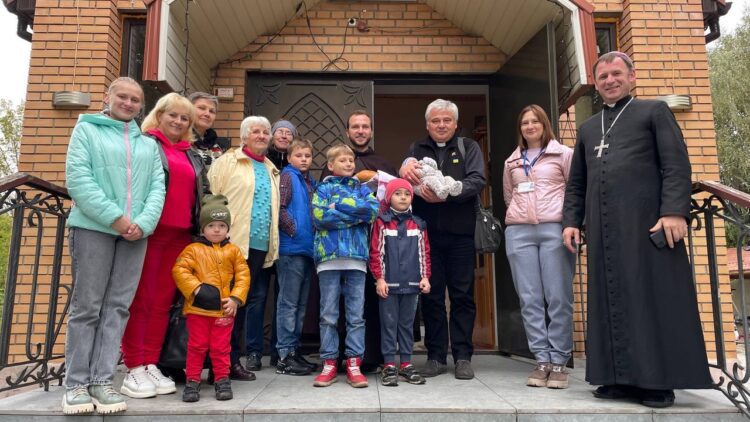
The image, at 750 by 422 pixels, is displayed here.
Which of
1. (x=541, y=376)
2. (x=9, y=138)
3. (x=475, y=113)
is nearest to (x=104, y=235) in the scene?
(x=541, y=376)

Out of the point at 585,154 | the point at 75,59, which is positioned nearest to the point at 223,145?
the point at 75,59

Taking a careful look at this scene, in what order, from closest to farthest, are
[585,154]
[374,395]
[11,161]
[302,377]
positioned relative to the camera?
[374,395]
[585,154]
[302,377]
[11,161]

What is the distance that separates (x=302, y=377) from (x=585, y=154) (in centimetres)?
225

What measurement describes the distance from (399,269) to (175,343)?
54.4 inches

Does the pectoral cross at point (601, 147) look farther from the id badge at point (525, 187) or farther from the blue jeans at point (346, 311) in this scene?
the blue jeans at point (346, 311)

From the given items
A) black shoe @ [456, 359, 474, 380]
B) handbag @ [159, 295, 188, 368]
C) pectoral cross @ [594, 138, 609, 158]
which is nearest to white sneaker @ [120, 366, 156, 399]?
handbag @ [159, 295, 188, 368]

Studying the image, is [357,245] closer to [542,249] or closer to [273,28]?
[542,249]

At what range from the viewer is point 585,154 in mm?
3135

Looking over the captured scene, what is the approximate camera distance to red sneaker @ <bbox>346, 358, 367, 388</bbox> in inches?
121

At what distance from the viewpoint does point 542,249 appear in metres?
3.36

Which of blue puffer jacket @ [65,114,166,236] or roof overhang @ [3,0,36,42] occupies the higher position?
roof overhang @ [3,0,36,42]

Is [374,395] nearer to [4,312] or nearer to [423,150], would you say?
[423,150]

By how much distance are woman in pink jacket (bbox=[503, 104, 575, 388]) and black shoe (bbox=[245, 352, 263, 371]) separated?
1.87 metres

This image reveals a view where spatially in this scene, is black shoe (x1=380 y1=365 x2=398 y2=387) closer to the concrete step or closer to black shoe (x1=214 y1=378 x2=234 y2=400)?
the concrete step
